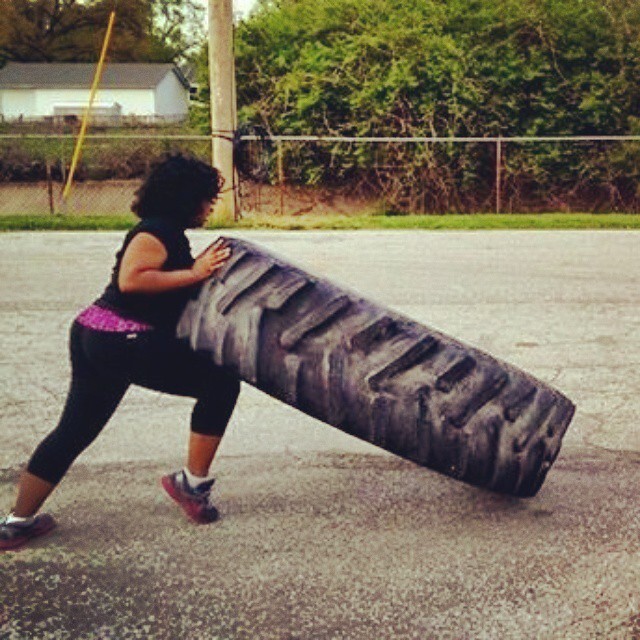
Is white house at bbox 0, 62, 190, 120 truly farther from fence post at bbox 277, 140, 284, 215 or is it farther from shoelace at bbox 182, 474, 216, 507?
shoelace at bbox 182, 474, 216, 507

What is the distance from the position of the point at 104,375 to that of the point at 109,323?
187 millimetres

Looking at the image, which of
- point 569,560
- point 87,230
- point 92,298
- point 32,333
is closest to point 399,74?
point 87,230

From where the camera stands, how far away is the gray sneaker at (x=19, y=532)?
3.43 metres

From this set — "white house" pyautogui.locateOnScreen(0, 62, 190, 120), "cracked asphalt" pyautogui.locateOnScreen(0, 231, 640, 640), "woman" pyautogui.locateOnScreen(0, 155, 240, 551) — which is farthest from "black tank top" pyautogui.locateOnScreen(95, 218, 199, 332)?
"white house" pyautogui.locateOnScreen(0, 62, 190, 120)

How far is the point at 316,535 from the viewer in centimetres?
358

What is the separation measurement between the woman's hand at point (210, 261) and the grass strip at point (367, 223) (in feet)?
36.8

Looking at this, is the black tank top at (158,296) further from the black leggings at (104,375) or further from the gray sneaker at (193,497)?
the gray sneaker at (193,497)

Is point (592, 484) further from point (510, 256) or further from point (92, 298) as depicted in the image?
point (510, 256)

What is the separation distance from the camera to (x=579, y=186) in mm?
17516

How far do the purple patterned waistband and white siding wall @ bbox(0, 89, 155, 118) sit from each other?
2484 inches

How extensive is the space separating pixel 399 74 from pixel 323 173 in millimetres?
2291

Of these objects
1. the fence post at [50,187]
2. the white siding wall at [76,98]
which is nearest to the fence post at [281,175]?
the fence post at [50,187]

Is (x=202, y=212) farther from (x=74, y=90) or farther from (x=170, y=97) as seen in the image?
(x=170, y=97)

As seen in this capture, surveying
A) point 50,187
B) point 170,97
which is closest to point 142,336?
point 50,187
